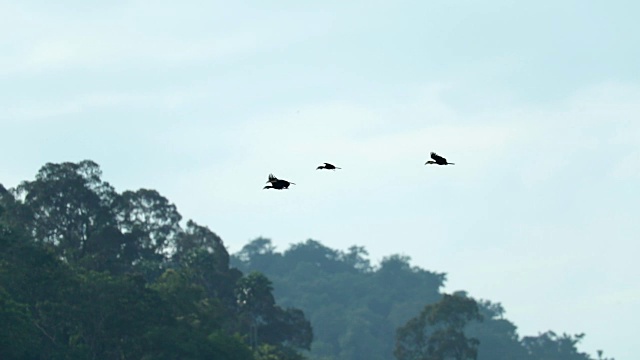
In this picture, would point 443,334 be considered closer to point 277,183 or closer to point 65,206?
point 65,206

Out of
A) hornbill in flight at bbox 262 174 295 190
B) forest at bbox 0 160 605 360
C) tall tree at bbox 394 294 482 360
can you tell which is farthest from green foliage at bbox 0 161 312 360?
hornbill in flight at bbox 262 174 295 190

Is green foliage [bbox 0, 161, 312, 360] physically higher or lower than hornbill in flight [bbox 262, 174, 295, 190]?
higher

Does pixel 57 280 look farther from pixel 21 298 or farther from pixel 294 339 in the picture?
pixel 294 339

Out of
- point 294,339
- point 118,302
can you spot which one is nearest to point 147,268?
point 294,339

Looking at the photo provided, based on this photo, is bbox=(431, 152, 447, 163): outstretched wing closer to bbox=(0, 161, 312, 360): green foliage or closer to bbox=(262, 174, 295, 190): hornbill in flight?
bbox=(262, 174, 295, 190): hornbill in flight

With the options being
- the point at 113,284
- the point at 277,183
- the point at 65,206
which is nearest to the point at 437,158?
the point at 277,183

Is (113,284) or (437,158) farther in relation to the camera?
(113,284)

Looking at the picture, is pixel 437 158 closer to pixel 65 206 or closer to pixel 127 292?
pixel 127 292

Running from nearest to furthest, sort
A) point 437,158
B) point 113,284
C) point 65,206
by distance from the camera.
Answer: point 437,158, point 113,284, point 65,206

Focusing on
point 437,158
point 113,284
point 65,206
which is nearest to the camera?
point 437,158

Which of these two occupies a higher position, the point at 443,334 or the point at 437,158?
the point at 443,334

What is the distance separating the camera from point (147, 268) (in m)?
121

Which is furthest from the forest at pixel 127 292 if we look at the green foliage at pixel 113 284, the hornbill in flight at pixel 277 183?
the hornbill in flight at pixel 277 183

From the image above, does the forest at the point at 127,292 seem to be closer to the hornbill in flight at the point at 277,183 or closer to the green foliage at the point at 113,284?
the green foliage at the point at 113,284
